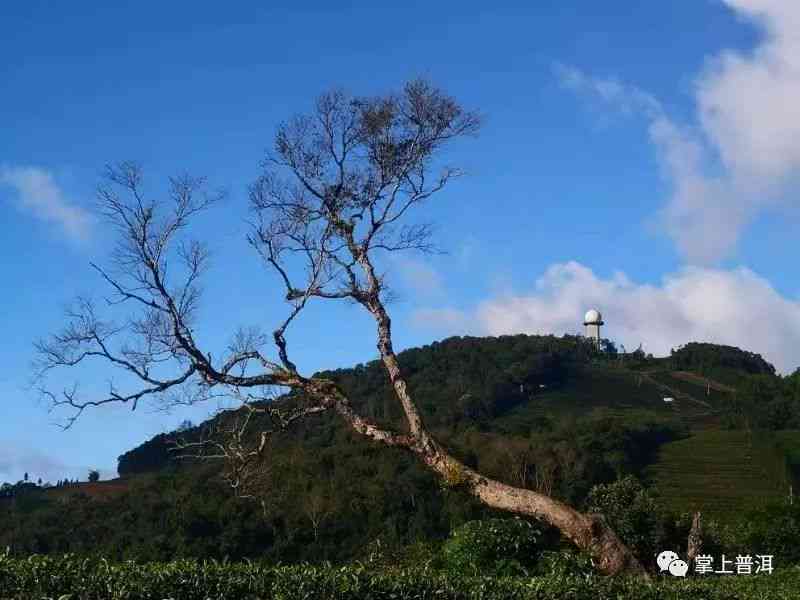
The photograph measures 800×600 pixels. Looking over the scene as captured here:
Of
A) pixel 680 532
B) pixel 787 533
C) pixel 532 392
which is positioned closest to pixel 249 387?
pixel 680 532

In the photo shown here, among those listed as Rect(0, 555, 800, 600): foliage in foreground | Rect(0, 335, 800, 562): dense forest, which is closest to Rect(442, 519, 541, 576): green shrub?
Rect(0, 335, 800, 562): dense forest

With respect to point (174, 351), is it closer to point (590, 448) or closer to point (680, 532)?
point (680, 532)

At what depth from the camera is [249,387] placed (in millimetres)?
11430

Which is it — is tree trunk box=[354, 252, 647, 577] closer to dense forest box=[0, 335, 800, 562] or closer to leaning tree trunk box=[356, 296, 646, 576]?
leaning tree trunk box=[356, 296, 646, 576]

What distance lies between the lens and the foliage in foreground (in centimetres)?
587

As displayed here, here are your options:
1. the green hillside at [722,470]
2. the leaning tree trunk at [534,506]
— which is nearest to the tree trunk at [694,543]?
the leaning tree trunk at [534,506]

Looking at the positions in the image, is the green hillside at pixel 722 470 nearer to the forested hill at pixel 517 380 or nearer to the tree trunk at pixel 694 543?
the forested hill at pixel 517 380

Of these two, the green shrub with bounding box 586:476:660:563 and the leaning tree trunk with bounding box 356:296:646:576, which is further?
the green shrub with bounding box 586:476:660:563

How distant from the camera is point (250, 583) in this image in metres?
6.35

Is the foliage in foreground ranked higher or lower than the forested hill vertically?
lower

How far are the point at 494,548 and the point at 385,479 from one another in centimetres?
2606

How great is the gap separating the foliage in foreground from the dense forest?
4.68 meters

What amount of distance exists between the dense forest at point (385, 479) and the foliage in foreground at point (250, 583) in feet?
15.4

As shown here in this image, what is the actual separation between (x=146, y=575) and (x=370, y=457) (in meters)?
34.3
